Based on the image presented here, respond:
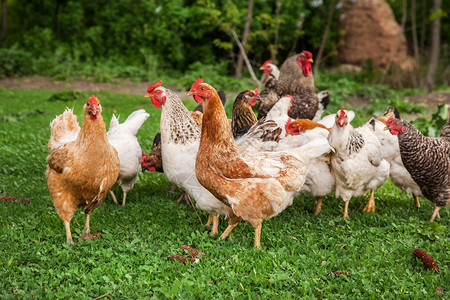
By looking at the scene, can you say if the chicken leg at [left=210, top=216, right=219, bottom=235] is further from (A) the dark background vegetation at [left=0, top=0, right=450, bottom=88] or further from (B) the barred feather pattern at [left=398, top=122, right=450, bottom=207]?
(A) the dark background vegetation at [left=0, top=0, right=450, bottom=88]

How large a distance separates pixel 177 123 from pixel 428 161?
9.61 feet

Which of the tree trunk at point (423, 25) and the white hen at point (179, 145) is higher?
the tree trunk at point (423, 25)

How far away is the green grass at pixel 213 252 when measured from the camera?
366 cm

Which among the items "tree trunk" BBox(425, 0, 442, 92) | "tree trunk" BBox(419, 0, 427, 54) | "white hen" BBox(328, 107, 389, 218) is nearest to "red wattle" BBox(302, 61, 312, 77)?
"white hen" BBox(328, 107, 389, 218)

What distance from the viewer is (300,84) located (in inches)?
298

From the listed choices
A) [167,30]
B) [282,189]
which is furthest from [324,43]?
[282,189]

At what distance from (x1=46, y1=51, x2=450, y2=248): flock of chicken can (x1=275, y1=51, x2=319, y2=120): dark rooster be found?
44.8 inches

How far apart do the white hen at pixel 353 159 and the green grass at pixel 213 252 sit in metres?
0.41

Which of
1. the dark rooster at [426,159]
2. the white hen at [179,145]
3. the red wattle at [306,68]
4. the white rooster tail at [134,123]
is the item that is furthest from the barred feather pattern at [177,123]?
the red wattle at [306,68]

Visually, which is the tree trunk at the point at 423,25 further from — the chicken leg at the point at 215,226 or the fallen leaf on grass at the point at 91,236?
the fallen leaf on grass at the point at 91,236

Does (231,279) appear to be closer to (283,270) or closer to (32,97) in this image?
(283,270)

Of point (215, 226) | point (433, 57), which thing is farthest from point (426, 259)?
point (433, 57)

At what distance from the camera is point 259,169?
4406mm

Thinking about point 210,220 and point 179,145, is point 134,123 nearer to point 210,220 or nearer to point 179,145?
point 179,145
